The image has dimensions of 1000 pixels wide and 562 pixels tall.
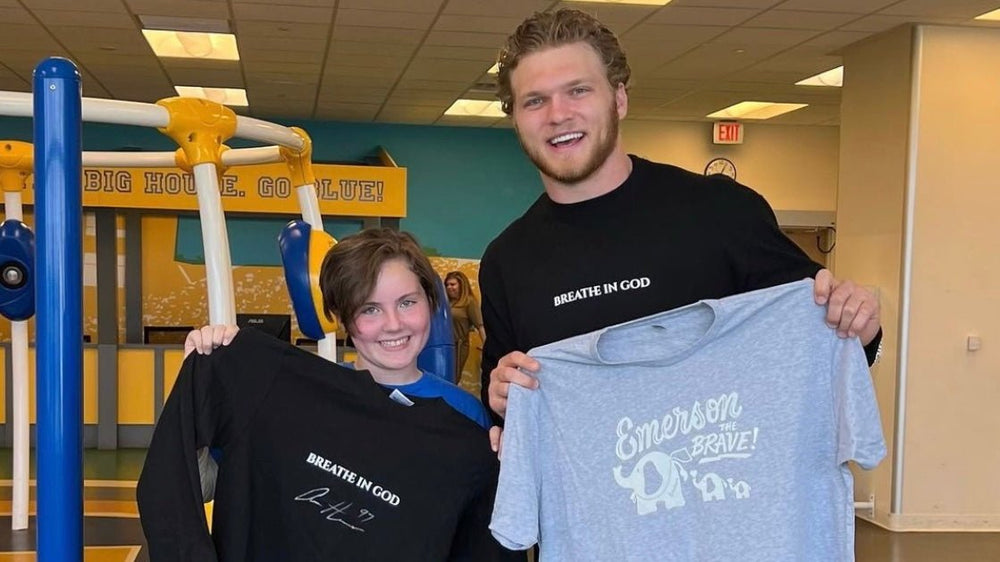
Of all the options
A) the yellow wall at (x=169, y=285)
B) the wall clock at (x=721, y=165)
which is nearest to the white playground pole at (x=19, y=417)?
the yellow wall at (x=169, y=285)

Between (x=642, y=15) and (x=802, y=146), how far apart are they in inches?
201

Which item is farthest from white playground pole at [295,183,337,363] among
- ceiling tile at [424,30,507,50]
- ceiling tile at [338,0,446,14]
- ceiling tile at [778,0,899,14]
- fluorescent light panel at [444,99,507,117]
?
fluorescent light panel at [444,99,507,117]

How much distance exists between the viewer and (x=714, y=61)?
22.1 ft

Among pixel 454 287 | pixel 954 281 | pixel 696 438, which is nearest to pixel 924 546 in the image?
pixel 954 281

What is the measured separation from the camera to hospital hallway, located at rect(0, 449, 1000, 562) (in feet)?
15.2

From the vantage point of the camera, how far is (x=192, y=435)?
5.40ft

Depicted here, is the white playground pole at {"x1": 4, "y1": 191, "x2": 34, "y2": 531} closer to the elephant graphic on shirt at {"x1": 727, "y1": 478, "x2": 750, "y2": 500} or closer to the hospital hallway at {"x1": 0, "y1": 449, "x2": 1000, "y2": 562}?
the hospital hallway at {"x1": 0, "y1": 449, "x2": 1000, "y2": 562}

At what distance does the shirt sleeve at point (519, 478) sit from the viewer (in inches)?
63.4

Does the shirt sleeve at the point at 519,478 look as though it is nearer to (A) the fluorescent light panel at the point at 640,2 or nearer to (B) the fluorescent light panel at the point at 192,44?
(A) the fluorescent light panel at the point at 640,2

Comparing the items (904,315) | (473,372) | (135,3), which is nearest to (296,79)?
(135,3)

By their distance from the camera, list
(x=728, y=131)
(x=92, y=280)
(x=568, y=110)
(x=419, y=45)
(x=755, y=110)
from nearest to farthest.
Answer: (x=568, y=110) → (x=419, y=45) → (x=92, y=280) → (x=755, y=110) → (x=728, y=131)

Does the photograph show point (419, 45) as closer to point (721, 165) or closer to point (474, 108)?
point (474, 108)

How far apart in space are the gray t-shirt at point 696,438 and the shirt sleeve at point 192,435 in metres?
0.56
